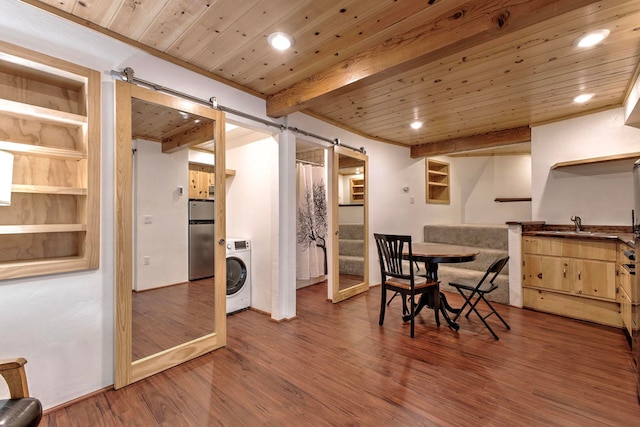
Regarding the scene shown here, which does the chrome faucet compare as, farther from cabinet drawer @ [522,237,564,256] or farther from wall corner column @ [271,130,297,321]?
wall corner column @ [271,130,297,321]

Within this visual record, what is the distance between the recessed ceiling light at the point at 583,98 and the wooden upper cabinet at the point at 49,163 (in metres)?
4.37

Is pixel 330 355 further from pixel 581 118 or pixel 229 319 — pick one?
pixel 581 118

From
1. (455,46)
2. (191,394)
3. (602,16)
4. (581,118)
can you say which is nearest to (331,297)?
(191,394)

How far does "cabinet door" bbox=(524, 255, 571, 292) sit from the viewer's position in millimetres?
3197

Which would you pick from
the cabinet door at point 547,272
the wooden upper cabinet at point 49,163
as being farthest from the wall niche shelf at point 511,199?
the wooden upper cabinet at point 49,163

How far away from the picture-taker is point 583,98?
3.11m

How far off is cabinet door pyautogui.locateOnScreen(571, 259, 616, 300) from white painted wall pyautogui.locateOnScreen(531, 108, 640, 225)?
792mm

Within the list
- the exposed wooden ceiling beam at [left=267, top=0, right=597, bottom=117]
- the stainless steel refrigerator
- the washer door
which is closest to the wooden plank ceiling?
the exposed wooden ceiling beam at [left=267, top=0, right=597, bottom=117]

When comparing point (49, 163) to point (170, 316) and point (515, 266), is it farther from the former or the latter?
point (515, 266)

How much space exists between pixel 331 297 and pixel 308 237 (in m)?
1.04

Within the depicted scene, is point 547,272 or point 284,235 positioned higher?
point 284,235

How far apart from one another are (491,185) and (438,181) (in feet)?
3.16

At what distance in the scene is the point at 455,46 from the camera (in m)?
1.76

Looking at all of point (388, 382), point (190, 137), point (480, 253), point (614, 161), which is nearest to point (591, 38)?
point (614, 161)
